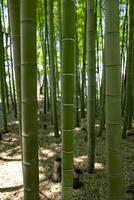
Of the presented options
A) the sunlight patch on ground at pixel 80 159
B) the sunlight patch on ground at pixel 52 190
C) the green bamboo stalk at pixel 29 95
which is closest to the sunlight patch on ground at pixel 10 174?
the sunlight patch on ground at pixel 52 190

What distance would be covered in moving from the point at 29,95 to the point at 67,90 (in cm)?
27

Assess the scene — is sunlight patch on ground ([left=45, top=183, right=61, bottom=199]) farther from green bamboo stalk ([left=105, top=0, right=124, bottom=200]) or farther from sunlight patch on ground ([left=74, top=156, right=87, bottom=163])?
green bamboo stalk ([left=105, top=0, right=124, bottom=200])

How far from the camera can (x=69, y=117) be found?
1.85 meters

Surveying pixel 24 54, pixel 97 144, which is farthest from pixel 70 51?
pixel 97 144

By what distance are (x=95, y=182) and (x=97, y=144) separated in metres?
1.49

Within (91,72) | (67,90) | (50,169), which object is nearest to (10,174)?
(50,169)

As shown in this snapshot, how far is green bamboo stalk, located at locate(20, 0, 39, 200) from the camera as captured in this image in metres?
1.60

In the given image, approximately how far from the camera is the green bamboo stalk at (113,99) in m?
1.72

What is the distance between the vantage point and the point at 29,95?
1.65 metres

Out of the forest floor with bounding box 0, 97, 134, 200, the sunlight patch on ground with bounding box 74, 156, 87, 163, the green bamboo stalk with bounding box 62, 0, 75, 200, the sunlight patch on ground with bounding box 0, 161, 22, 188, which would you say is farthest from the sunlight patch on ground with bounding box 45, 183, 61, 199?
the green bamboo stalk with bounding box 62, 0, 75, 200

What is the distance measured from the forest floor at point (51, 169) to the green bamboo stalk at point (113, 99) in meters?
1.24

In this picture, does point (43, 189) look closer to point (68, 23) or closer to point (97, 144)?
point (97, 144)

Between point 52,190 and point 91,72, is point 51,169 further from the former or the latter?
point 91,72

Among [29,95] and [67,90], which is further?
[67,90]
